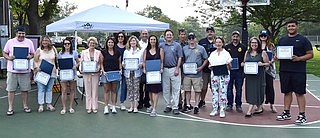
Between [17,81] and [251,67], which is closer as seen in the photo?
[251,67]

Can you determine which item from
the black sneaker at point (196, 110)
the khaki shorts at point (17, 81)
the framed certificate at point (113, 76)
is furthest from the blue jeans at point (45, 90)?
the black sneaker at point (196, 110)

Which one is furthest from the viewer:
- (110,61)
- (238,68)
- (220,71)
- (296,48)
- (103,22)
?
(103,22)

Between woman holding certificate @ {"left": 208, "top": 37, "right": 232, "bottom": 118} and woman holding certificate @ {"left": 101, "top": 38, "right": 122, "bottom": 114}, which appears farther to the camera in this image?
woman holding certificate @ {"left": 101, "top": 38, "right": 122, "bottom": 114}

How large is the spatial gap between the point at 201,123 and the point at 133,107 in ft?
5.64

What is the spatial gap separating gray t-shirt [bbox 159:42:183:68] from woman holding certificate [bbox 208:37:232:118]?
0.61 metres

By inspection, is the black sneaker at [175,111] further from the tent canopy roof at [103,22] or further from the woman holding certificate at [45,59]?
the tent canopy roof at [103,22]

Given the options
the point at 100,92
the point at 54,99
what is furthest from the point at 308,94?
the point at 54,99

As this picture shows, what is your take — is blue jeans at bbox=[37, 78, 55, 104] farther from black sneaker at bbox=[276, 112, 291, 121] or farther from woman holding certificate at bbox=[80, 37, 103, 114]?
black sneaker at bbox=[276, 112, 291, 121]

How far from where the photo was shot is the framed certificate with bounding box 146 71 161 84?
7.43 meters

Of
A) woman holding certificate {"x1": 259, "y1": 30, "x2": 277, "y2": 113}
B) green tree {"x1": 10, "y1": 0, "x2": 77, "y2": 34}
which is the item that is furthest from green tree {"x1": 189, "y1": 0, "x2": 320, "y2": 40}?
woman holding certificate {"x1": 259, "y1": 30, "x2": 277, "y2": 113}

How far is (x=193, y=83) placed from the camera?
761 cm

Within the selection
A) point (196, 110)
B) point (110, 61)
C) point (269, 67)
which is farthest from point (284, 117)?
point (110, 61)

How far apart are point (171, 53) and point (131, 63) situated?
80 centimetres

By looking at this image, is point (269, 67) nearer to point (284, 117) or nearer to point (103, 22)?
point (284, 117)
